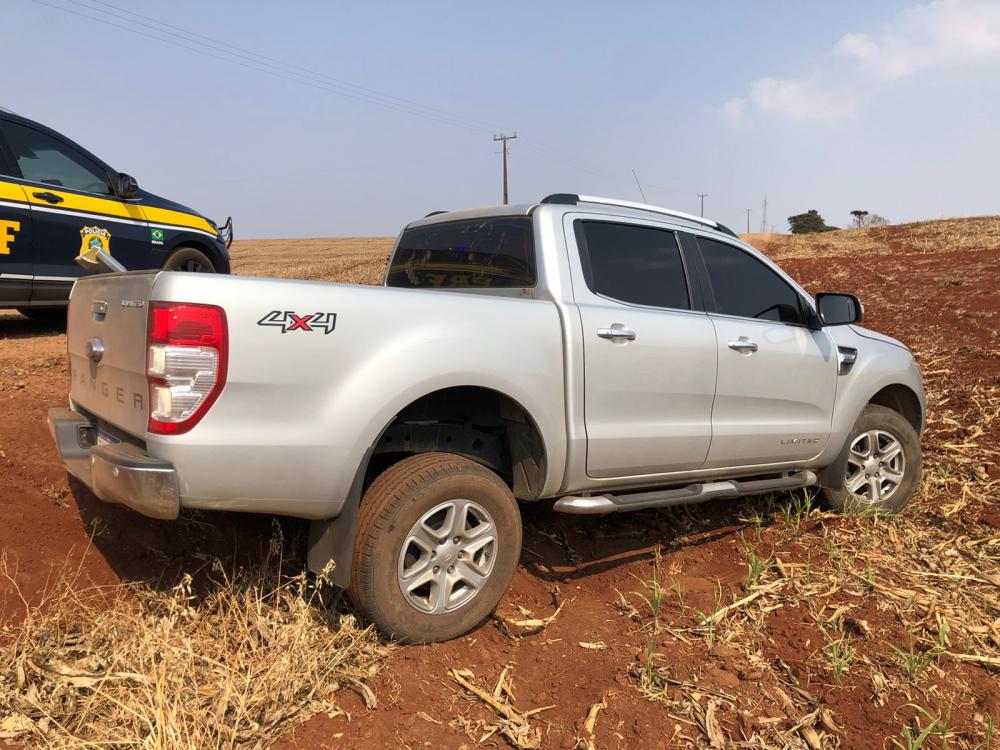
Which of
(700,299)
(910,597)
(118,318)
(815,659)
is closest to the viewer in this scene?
(118,318)

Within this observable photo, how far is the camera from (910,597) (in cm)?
378

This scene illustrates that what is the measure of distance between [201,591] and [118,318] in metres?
1.42

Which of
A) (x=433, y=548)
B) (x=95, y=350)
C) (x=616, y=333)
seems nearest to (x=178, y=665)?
(x=433, y=548)

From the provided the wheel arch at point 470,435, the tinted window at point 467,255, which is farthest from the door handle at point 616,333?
the wheel arch at point 470,435

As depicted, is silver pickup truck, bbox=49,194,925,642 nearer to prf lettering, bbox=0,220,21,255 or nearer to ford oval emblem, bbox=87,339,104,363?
ford oval emblem, bbox=87,339,104,363

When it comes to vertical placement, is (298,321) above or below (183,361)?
above

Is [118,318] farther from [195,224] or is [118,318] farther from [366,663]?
[195,224]

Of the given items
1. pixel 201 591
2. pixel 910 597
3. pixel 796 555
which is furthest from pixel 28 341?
pixel 910 597

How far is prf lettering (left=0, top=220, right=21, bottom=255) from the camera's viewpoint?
6.17 metres

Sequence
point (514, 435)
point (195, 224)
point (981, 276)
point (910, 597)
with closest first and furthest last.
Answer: point (514, 435) < point (910, 597) < point (195, 224) < point (981, 276)

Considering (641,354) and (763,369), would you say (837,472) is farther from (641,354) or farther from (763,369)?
(641,354)

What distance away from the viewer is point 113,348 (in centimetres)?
Answer: 290

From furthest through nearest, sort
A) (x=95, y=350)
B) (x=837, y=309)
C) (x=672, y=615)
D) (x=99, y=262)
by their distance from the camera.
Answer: (x=837, y=309), (x=672, y=615), (x=99, y=262), (x=95, y=350)

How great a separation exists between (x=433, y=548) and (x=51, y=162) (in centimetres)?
568
